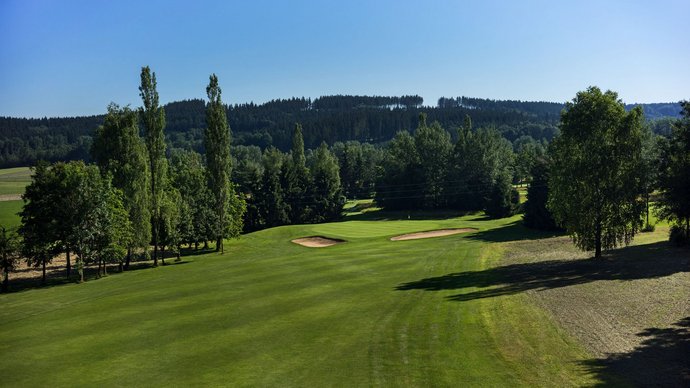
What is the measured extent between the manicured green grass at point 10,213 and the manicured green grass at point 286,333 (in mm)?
43321

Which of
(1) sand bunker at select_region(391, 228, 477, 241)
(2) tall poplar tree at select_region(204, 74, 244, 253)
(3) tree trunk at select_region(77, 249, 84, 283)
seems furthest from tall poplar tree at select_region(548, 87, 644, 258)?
(3) tree trunk at select_region(77, 249, 84, 283)

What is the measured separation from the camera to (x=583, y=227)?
3931 cm

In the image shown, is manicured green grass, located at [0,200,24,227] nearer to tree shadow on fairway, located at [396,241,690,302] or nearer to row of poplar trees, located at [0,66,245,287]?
row of poplar trees, located at [0,66,245,287]

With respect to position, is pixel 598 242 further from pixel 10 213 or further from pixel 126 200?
pixel 10 213

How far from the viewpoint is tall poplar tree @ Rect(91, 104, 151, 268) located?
52.7 metres

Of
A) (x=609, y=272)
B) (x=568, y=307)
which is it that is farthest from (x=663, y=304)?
(x=609, y=272)

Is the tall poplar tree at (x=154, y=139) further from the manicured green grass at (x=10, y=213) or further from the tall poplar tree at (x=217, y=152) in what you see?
the manicured green grass at (x=10, y=213)

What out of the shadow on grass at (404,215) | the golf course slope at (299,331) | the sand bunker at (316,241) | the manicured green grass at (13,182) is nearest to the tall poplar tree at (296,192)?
Result: the shadow on grass at (404,215)

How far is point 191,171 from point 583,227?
52056mm

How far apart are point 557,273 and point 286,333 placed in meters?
22.3

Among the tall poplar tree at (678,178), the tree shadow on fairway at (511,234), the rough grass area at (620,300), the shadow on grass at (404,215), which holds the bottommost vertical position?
the shadow on grass at (404,215)

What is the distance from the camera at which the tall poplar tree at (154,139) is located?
53.4m

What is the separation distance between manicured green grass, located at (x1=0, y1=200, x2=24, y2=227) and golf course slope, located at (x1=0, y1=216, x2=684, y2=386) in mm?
44585

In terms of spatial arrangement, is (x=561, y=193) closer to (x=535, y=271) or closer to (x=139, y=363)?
(x=535, y=271)
